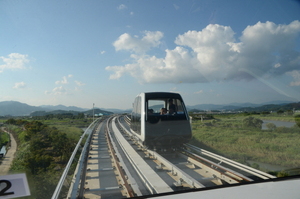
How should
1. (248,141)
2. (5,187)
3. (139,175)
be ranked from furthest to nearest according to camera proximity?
(248,141), (139,175), (5,187)

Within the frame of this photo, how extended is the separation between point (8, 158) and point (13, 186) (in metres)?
0.42

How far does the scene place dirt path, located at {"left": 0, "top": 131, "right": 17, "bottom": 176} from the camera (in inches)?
121

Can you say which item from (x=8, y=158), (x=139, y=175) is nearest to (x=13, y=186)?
(x=8, y=158)

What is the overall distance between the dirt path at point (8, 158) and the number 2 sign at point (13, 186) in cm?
11

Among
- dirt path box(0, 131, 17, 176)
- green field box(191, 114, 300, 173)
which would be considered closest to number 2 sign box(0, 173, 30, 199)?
dirt path box(0, 131, 17, 176)

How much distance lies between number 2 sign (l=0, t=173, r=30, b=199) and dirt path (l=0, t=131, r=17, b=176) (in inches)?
4.2

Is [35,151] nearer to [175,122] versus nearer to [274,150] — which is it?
[175,122]

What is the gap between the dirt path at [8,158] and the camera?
308 cm

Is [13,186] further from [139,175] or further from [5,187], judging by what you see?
[139,175]

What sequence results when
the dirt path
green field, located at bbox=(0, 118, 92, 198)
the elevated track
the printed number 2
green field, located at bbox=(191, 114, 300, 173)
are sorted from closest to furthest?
the printed number 2
the dirt path
green field, located at bbox=(0, 118, 92, 198)
the elevated track
green field, located at bbox=(191, 114, 300, 173)

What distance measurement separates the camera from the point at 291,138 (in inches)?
247

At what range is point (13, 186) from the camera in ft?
9.73

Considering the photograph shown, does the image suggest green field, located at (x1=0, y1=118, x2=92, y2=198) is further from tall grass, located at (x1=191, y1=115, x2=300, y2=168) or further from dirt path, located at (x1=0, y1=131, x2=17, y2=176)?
tall grass, located at (x1=191, y1=115, x2=300, y2=168)

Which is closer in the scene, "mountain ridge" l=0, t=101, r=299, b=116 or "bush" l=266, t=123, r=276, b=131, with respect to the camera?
"mountain ridge" l=0, t=101, r=299, b=116
